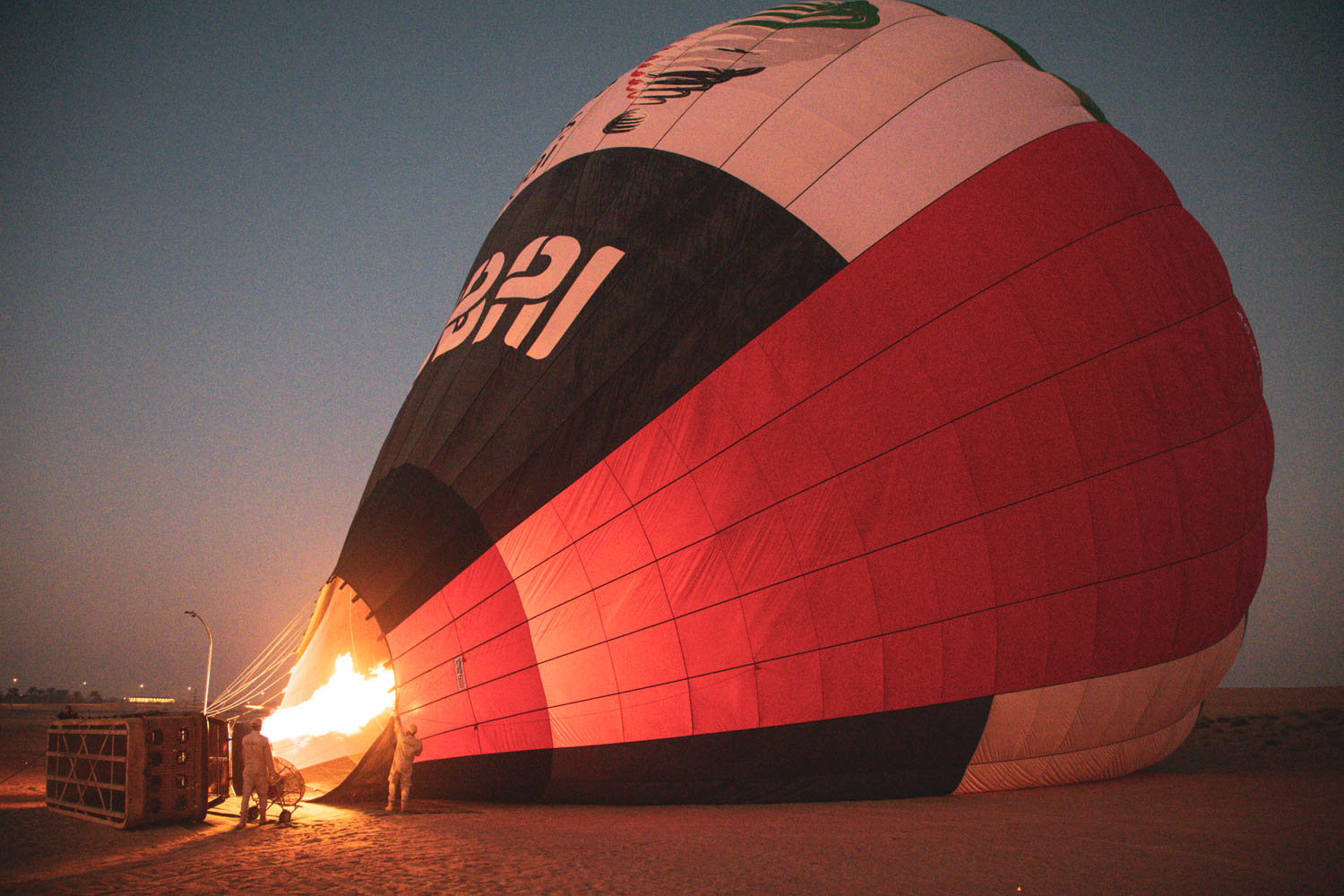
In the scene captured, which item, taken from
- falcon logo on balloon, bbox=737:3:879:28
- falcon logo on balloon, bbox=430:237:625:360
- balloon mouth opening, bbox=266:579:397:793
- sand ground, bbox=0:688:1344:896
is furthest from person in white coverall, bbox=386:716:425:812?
falcon logo on balloon, bbox=737:3:879:28

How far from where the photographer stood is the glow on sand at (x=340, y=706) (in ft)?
20.1

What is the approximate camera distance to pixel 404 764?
212 inches

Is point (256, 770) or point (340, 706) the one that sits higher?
point (340, 706)

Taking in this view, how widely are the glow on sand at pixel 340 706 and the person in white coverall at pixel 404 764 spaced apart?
545mm

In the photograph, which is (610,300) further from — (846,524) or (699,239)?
(846,524)

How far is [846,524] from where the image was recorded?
5.03 metres

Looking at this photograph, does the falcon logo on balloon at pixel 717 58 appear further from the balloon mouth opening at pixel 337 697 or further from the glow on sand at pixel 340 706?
the glow on sand at pixel 340 706

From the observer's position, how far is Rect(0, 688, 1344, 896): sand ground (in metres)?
3.17

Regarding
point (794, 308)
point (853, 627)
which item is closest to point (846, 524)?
point (853, 627)

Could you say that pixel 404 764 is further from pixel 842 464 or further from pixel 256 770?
pixel 842 464

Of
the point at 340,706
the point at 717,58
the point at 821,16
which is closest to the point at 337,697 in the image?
the point at 340,706

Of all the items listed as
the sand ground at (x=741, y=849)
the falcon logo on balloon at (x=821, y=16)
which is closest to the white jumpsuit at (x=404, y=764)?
the sand ground at (x=741, y=849)

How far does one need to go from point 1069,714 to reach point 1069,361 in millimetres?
2655

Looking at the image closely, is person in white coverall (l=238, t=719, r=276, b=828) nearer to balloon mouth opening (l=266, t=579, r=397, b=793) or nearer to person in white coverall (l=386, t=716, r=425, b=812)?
person in white coverall (l=386, t=716, r=425, b=812)
